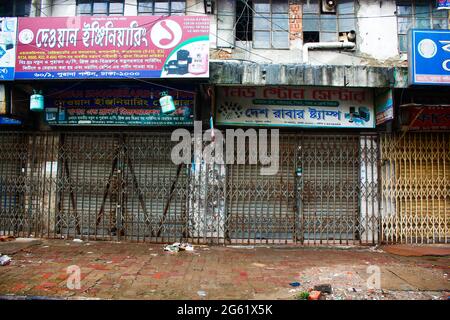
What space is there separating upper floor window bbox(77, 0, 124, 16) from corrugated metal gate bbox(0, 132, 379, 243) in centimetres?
323

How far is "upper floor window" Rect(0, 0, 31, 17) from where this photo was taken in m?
8.63

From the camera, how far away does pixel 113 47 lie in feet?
23.2

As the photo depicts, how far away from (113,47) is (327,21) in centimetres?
537

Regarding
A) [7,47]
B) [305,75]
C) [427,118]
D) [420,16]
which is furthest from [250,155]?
[7,47]

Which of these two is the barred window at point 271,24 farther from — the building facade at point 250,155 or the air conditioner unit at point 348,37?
the air conditioner unit at point 348,37

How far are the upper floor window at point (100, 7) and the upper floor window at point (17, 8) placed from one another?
4.35ft

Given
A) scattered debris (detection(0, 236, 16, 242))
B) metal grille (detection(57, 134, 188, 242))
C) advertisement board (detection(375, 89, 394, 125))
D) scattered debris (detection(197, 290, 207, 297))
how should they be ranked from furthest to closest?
metal grille (detection(57, 134, 188, 242)) → scattered debris (detection(0, 236, 16, 242)) → advertisement board (detection(375, 89, 394, 125)) → scattered debris (detection(197, 290, 207, 297))

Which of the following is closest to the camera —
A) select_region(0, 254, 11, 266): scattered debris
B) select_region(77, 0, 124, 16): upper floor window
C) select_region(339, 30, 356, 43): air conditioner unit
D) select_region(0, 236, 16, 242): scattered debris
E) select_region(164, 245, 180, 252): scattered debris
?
select_region(0, 254, 11, 266): scattered debris

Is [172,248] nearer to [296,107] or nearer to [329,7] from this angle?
[296,107]

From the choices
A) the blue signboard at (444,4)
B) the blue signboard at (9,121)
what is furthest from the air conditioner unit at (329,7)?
the blue signboard at (9,121)

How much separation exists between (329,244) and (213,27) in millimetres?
6064

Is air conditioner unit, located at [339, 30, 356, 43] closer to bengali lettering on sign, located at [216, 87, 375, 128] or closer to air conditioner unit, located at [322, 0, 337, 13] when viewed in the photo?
air conditioner unit, located at [322, 0, 337, 13]

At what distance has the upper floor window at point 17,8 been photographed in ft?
28.3

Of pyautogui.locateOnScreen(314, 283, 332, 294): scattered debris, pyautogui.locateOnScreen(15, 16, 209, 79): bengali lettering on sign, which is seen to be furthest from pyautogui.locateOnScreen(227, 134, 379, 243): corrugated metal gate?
pyautogui.locateOnScreen(314, 283, 332, 294): scattered debris
